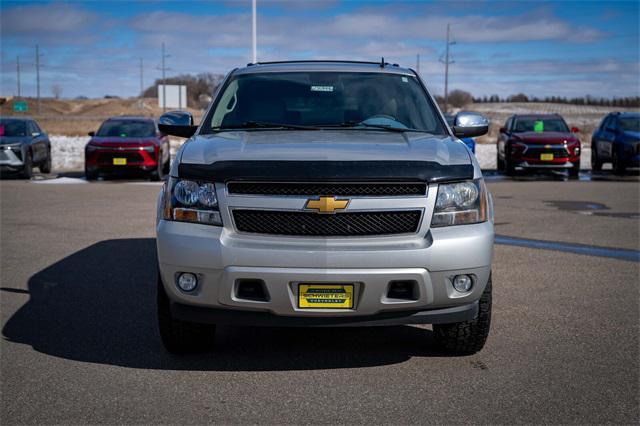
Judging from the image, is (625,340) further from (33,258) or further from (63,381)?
(33,258)

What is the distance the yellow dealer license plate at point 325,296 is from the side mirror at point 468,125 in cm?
220

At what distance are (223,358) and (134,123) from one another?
58.1 ft

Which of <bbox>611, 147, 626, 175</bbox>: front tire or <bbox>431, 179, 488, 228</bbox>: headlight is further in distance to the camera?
<bbox>611, 147, 626, 175</bbox>: front tire

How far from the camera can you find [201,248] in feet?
15.1

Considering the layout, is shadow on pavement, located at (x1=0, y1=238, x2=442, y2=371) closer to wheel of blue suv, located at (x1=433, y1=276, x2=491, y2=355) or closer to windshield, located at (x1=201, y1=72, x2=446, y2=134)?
wheel of blue suv, located at (x1=433, y1=276, x2=491, y2=355)

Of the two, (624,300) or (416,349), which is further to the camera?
(624,300)

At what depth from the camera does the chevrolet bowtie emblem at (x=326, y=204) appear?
457 centimetres

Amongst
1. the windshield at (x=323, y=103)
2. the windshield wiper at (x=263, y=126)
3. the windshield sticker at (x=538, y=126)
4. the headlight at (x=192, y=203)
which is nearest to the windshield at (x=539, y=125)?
the windshield sticker at (x=538, y=126)

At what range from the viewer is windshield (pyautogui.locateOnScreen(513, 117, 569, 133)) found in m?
23.6

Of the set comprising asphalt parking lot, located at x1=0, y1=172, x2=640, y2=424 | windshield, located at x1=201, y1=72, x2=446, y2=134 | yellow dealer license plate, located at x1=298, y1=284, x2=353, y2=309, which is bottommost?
asphalt parking lot, located at x1=0, y1=172, x2=640, y2=424

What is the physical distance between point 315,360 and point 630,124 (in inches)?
836

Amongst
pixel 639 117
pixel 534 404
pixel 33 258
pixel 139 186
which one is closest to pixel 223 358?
pixel 534 404

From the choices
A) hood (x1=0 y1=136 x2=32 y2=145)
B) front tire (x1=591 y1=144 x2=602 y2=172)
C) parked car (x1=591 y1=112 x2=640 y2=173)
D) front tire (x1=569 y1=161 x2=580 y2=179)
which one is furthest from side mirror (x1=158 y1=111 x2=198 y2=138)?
front tire (x1=591 y1=144 x2=602 y2=172)

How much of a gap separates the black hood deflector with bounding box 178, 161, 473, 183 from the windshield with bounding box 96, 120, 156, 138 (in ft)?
56.7
